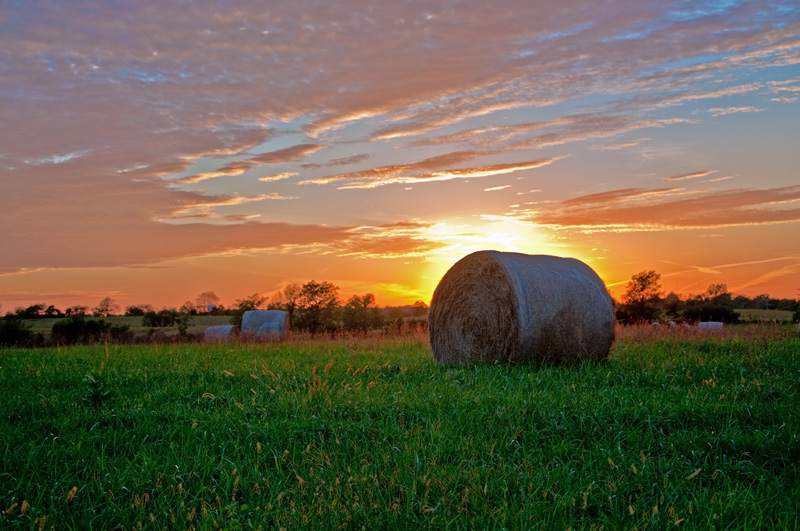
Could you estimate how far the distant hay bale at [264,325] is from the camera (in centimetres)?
2255

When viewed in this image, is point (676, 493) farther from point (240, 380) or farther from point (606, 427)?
point (240, 380)

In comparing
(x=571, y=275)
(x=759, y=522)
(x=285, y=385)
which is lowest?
(x=759, y=522)

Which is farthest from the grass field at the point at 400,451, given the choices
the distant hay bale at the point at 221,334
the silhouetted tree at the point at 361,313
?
the silhouetted tree at the point at 361,313

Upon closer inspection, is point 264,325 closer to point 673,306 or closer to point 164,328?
point 164,328

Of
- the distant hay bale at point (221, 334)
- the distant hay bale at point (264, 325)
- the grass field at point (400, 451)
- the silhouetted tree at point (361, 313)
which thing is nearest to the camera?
the grass field at point (400, 451)

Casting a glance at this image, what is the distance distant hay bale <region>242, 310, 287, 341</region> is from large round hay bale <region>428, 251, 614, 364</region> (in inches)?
444

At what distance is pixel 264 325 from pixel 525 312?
14.2 m

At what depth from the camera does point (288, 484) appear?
4.84 m

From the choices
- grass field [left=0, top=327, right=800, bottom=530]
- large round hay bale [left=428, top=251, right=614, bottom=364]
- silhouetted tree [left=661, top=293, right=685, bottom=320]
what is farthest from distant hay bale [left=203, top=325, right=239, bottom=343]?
silhouetted tree [left=661, top=293, right=685, bottom=320]

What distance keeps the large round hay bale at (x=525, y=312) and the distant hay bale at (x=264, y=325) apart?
11265 millimetres

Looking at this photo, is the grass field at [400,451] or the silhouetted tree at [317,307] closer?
the grass field at [400,451]

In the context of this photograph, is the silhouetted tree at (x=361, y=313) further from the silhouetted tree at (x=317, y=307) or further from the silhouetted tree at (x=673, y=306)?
the silhouetted tree at (x=673, y=306)

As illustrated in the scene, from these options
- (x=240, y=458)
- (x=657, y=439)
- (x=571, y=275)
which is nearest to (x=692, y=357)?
(x=571, y=275)

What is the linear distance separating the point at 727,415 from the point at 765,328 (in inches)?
490
